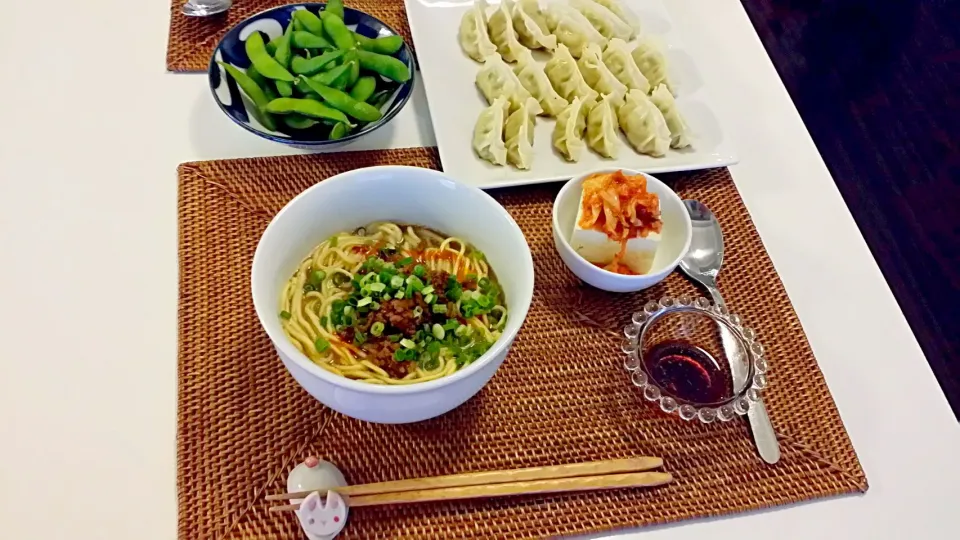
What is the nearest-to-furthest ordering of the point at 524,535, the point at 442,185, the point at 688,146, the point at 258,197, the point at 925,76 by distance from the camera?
1. the point at 524,535
2. the point at 442,185
3. the point at 258,197
4. the point at 688,146
5. the point at 925,76

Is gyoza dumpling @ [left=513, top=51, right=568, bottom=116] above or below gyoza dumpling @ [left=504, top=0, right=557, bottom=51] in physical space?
below

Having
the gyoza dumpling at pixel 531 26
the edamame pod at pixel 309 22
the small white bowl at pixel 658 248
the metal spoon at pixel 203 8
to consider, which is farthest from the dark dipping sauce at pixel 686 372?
the metal spoon at pixel 203 8

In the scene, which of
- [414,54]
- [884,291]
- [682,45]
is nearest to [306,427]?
[414,54]

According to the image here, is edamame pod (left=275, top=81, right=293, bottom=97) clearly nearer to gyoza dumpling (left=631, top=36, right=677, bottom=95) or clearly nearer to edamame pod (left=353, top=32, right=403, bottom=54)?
edamame pod (left=353, top=32, right=403, bottom=54)

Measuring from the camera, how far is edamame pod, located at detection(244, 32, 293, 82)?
4.35 feet

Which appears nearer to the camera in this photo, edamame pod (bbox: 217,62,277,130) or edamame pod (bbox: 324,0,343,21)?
edamame pod (bbox: 217,62,277,130)

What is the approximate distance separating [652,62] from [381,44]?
2.01 feet

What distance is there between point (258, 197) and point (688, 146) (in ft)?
2.87

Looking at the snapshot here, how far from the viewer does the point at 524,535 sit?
987mm

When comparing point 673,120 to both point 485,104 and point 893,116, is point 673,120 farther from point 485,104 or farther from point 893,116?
point 893,116

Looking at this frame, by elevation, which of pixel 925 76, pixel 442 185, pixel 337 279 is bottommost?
pixel 925 76

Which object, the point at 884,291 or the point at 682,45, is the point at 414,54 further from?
the point at 884,291

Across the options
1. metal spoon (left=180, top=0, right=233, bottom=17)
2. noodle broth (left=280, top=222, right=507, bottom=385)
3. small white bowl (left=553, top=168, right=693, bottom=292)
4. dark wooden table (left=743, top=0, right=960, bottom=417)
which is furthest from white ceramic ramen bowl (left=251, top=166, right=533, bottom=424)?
dark wooden table (left=743, top=0, right=960, bottom=417)

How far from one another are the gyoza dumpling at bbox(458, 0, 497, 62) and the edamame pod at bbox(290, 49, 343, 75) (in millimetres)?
325
